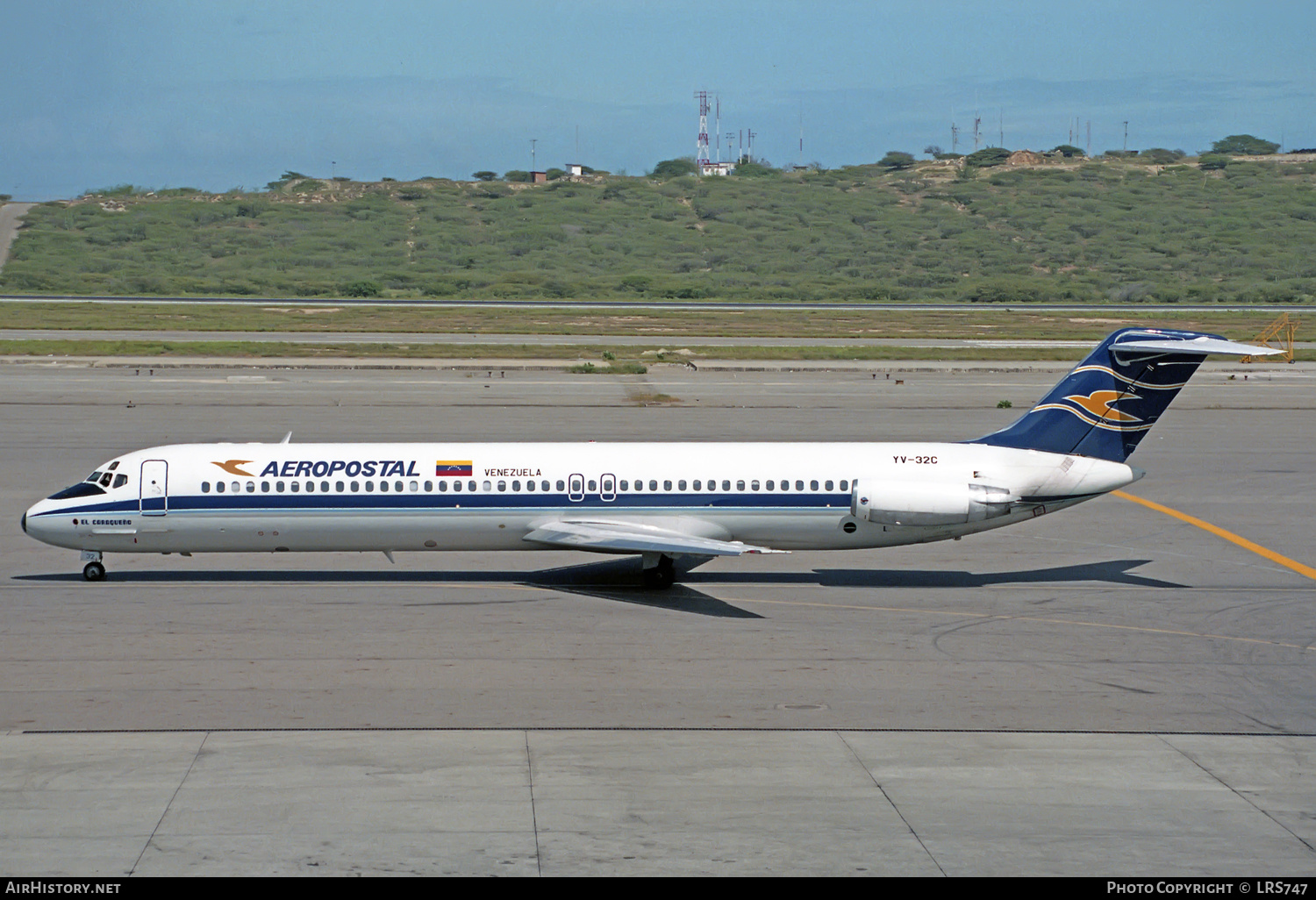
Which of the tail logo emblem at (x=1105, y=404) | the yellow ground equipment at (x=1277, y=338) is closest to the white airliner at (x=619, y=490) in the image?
the tail logo emblem at (x=1105, y=404)

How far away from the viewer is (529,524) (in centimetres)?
2577

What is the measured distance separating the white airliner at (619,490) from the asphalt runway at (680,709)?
1.07m

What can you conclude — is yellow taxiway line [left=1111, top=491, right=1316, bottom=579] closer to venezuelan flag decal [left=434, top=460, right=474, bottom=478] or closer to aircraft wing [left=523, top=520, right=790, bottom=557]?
aircraft wing [left=523, top=520, right=790, bottom=557]

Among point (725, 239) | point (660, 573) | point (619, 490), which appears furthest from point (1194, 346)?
point (725, 239)

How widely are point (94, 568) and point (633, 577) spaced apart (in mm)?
10868

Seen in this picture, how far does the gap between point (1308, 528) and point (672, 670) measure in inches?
786

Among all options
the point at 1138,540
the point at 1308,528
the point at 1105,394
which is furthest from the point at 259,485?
the point at 1308,528

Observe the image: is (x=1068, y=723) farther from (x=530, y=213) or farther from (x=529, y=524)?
(x=530, y=213)

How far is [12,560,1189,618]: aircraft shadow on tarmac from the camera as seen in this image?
25.9 m

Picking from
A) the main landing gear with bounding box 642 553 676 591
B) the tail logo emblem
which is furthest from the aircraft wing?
the tail logo emblem

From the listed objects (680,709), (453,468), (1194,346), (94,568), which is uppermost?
(1194,346)

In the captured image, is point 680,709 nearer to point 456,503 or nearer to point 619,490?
point 619,490

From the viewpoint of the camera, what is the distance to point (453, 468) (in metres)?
25.8
